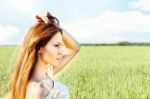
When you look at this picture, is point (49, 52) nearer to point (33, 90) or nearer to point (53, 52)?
point (53, 52)

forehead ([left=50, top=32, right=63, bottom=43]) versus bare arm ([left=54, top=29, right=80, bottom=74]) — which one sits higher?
forehead ([left=50, top=32, right=63, bottom=43])

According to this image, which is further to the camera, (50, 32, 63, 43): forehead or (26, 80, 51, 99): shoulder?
(50, 32, 63, 43): forehead

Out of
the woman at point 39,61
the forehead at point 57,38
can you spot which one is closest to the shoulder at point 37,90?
the woman at point 39,61

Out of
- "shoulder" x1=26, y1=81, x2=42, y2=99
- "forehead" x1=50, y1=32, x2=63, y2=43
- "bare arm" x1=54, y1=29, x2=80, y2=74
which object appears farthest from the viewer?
"bare arm" x1=54, y1=29, x2=80, y2=74

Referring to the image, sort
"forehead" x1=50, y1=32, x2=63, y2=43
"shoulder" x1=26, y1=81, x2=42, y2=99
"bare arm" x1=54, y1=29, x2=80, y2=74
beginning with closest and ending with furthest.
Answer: "shoulder" x1=26, y1=81, x2=42, y2=99 < "forehead" x1=50, y1=32, x2=63, y2=43 < "bare arm" x1=54, y1=29, x2=80, y2=74

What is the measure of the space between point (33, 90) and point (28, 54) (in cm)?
22

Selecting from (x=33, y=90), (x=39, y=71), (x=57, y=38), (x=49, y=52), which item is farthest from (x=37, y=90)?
(x=57, y=38)

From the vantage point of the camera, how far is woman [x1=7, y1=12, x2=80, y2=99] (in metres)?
2.97

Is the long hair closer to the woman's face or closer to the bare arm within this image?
the woman's face

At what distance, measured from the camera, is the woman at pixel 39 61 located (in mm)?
2969

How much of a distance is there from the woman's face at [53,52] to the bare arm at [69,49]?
14cm

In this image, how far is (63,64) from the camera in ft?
10.8

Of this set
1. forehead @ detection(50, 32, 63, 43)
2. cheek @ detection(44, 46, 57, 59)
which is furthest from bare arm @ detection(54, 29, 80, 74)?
cheek @ detection(44, 46, 57, 59)

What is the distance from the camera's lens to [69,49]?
328cm
